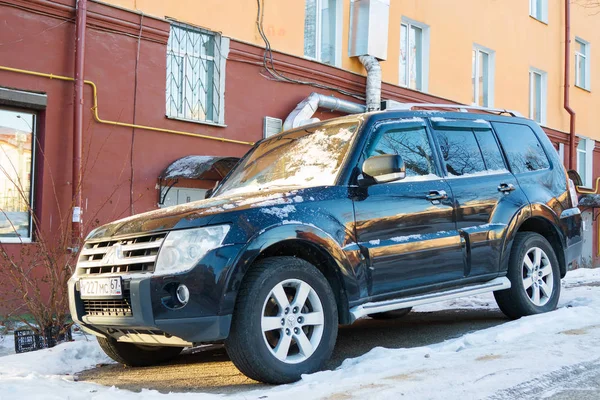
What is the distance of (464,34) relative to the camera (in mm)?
17781

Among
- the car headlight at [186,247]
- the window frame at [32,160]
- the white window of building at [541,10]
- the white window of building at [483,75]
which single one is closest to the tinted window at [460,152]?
the car headlight at [186,247]

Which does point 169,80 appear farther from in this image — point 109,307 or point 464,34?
point 464,34

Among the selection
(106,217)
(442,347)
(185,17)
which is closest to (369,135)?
(442,347)

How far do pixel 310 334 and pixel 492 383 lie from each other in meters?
1.24

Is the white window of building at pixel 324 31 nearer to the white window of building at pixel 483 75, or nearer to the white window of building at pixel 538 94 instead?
the white window of building at pixel 483 75

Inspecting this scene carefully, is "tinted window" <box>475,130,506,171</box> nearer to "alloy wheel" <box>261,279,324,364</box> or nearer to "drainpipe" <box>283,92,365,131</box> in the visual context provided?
"alloy wheel" <box>261,279,324,364</box>

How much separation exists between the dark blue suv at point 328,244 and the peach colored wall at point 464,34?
629 cm

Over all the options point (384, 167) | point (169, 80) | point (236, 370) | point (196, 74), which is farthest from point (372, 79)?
point (236, 370)

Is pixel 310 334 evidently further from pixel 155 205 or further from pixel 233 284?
pixel 155 205

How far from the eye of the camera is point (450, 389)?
4.11 metres

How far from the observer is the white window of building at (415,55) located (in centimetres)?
1634

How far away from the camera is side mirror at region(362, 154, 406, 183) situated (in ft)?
17.2

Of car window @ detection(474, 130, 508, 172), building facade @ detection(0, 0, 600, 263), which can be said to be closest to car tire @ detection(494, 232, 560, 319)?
car window @ detection(474, 130, 508, 172)

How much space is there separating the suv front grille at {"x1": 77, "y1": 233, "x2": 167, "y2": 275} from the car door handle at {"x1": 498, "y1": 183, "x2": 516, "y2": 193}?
3.26 metres
